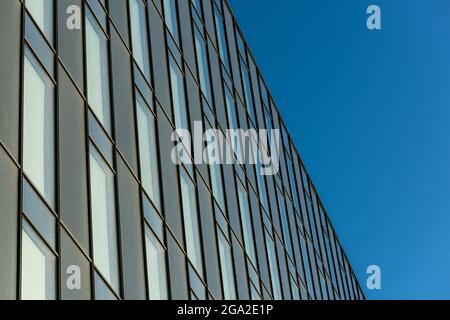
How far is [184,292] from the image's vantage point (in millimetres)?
20391

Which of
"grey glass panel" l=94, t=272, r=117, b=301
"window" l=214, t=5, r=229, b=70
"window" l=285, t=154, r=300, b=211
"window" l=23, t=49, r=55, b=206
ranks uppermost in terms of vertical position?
"window" l=214, t=5, r=229, b=70

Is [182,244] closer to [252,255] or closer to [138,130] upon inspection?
[138,130]

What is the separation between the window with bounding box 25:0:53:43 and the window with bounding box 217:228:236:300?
32.4ft

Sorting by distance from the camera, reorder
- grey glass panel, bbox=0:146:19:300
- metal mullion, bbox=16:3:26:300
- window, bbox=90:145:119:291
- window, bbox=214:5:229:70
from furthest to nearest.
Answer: window, bbox=214:5:229:70 < window, bbox=90:145:119:291 < metal mullion, bbox=16:3:26:300 < grey glass panel, bbox=0:146:19:300

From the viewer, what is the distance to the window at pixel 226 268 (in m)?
24.5

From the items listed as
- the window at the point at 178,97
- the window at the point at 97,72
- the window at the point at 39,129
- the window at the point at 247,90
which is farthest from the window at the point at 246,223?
the window at the point at 39,129

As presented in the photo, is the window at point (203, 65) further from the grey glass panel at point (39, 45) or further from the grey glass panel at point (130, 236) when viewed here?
the grey glass panel at point (39, 45)

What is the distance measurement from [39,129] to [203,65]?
15.4 meters

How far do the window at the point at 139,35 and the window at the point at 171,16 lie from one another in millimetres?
2607

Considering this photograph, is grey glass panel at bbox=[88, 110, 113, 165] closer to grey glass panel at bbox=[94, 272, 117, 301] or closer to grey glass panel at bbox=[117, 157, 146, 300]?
grey glass panel at bbox=[117, 157, 146, 300]

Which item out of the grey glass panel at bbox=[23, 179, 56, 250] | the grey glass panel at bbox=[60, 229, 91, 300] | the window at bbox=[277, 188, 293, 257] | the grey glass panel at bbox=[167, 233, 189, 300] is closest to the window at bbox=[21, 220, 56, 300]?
the grey glass panel at bbox=[23, 179, 56, 250]

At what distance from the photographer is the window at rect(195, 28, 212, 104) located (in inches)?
1133

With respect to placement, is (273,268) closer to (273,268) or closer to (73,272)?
(273,268)
